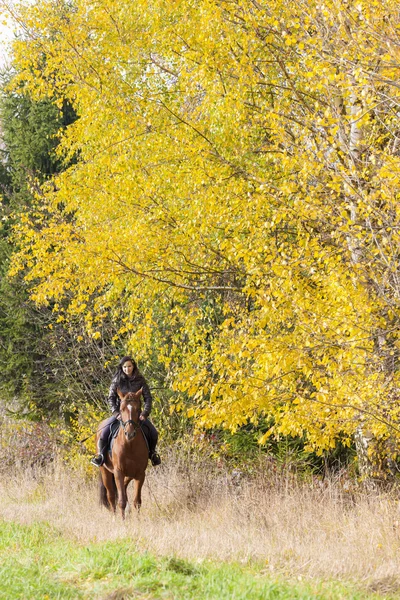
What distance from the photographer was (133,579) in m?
5.93

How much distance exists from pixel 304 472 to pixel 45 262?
483cm

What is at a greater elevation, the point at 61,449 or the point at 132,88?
the point at 132,88

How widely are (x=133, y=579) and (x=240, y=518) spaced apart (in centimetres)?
355

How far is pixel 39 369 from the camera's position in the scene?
650 inches

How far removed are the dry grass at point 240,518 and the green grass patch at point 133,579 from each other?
458 mm

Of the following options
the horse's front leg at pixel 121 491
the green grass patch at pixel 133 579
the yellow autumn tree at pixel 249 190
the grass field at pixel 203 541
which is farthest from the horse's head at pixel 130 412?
the green grass patch at pixel 133 579

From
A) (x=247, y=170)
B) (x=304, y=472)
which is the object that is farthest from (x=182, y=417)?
(x=247, y=170)

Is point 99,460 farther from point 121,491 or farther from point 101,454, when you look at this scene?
point 121,491

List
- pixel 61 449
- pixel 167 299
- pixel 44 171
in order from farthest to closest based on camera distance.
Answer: pixel 44 171 < pixel 61 449 < pixel 167 299

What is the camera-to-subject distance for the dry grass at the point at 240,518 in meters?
6.83

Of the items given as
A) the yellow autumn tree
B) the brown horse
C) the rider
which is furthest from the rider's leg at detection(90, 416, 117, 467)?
the yellow autumn tree

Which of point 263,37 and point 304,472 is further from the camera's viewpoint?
point 304,472

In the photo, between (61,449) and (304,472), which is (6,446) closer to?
(61,449)

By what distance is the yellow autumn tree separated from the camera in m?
7.53
